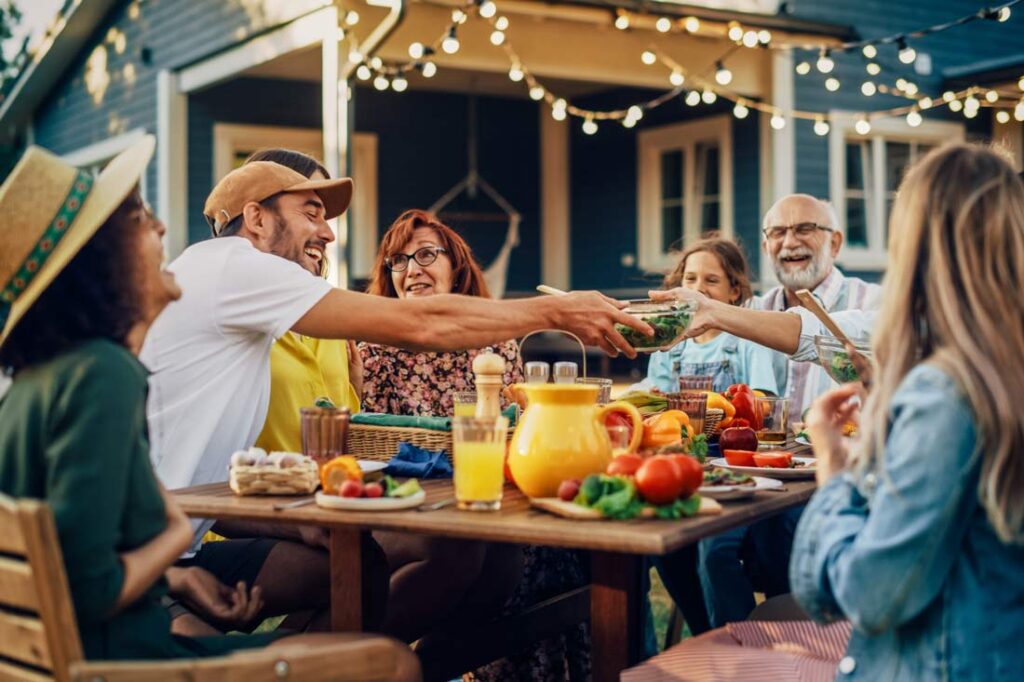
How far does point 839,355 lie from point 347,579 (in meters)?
1.52

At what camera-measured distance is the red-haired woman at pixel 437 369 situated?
3773 mm

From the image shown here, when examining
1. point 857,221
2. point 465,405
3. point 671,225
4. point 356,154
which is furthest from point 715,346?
point 356,154

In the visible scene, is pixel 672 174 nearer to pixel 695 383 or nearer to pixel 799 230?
pixel 799 230

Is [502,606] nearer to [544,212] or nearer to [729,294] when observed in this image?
[729,294]

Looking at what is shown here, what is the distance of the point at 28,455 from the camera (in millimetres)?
1808

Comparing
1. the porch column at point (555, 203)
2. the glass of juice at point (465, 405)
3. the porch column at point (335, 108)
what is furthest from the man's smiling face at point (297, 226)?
the porch column at point (555, 203)

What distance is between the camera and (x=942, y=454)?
1697mm

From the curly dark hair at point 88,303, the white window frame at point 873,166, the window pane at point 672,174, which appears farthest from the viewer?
the window pane at point 672,174

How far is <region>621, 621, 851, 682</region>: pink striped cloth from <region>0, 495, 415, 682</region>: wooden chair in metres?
0.66

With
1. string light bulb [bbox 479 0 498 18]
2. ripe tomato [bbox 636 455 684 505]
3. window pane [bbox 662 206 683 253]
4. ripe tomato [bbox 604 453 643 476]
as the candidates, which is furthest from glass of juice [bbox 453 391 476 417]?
window pane [bbox 662 206 683 253]

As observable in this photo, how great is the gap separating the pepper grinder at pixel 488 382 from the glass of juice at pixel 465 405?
43 mm

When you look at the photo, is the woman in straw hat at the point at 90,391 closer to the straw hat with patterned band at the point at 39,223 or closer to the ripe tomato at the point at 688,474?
the straw hat with patterned band at the point at 39,223

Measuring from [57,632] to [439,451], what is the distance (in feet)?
4.34

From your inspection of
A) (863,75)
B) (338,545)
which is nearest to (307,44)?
(863,75)
